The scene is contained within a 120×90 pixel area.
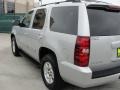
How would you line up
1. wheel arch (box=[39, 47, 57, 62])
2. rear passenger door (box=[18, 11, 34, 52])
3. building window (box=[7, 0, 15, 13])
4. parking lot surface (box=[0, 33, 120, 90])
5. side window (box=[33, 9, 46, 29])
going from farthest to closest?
building window (box=[7, 0, 15, 13]), rear passenger door (box=[18, 11, 34, 52]), side window (box=[33, 9, 46, 29]), parking lot surface (box=[0, 33, 120, 90]), wheel arch (box=[39, 47, 57, 62])

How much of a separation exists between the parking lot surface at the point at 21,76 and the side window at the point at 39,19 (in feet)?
4.26

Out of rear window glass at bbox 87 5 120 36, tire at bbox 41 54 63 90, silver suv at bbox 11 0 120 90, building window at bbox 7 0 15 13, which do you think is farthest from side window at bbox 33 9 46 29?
building window at bbox 7 0 15 13

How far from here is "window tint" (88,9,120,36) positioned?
12.1 ft

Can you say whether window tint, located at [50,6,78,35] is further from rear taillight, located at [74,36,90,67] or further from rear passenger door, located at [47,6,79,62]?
rear taillight, located at [74,36,90,67]

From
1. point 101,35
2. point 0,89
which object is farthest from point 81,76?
point 0,89

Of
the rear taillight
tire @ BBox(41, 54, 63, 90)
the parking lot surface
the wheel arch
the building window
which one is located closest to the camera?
the rear taillight

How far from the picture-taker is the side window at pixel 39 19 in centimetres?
490

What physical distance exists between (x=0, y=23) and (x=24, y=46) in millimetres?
9328

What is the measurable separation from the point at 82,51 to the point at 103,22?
0.70 metres

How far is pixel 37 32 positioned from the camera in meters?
4.96

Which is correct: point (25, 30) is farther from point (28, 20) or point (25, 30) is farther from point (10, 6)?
point (10, 6)

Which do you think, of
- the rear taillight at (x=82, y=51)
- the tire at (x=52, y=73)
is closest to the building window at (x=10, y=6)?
the tire at (x=52, y=73)

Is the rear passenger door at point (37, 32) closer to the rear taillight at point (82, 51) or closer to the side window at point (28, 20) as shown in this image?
the side window at point (28, 20)

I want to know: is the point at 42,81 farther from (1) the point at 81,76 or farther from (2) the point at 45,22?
(1) the point at 81,76
